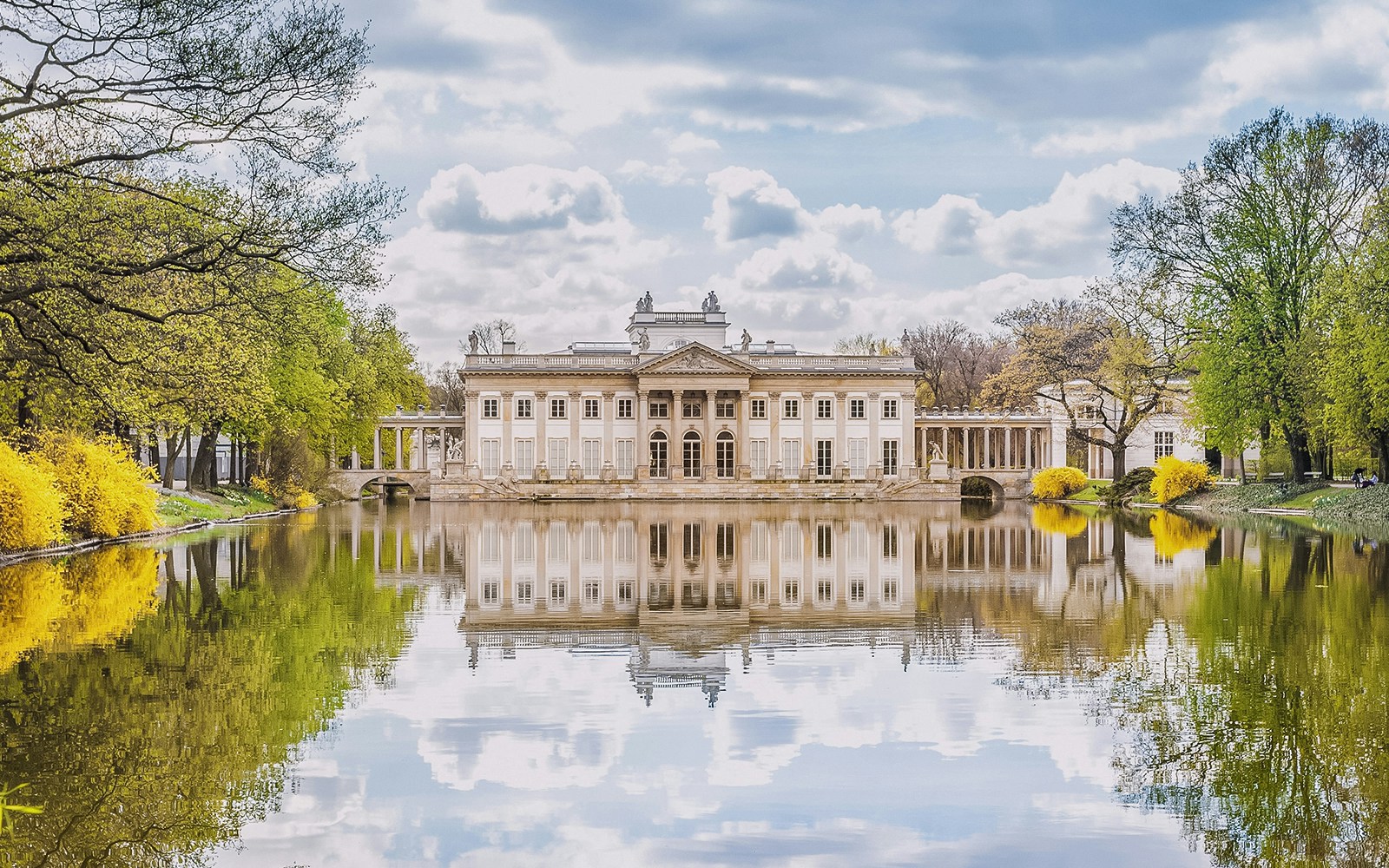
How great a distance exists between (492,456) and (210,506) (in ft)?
86.7

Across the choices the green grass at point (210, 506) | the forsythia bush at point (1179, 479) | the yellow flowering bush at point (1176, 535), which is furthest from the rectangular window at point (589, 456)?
the yellow flowering bush at point (1176, 535)

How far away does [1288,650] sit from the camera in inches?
494

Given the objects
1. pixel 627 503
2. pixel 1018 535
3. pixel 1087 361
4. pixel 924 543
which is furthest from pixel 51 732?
pixel 1087 361

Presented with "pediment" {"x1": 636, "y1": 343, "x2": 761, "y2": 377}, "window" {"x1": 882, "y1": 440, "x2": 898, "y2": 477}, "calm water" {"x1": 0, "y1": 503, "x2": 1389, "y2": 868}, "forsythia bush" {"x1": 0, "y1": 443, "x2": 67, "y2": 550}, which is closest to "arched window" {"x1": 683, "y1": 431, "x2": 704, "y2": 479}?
"pediment" {"x1": 636, "y1": 343, "x2": 761, "y2": 377}

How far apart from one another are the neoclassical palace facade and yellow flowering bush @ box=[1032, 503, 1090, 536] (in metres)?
10.8

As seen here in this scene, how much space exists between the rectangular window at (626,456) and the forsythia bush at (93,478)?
39.4m

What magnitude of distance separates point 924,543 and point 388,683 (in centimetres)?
2171

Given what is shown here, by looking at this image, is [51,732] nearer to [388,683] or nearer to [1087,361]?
[388,683]

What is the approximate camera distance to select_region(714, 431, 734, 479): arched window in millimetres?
70438

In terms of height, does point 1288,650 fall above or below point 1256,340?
below

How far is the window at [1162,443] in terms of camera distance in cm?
7619

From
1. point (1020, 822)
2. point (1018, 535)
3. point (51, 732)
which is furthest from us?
point (1018, 535)

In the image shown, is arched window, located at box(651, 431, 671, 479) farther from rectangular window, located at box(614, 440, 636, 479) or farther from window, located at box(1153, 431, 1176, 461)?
window, located at box(1153, 431, 1176, 461)

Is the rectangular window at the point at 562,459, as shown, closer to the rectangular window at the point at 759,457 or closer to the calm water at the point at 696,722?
the rectangular window at the point at 759,457
